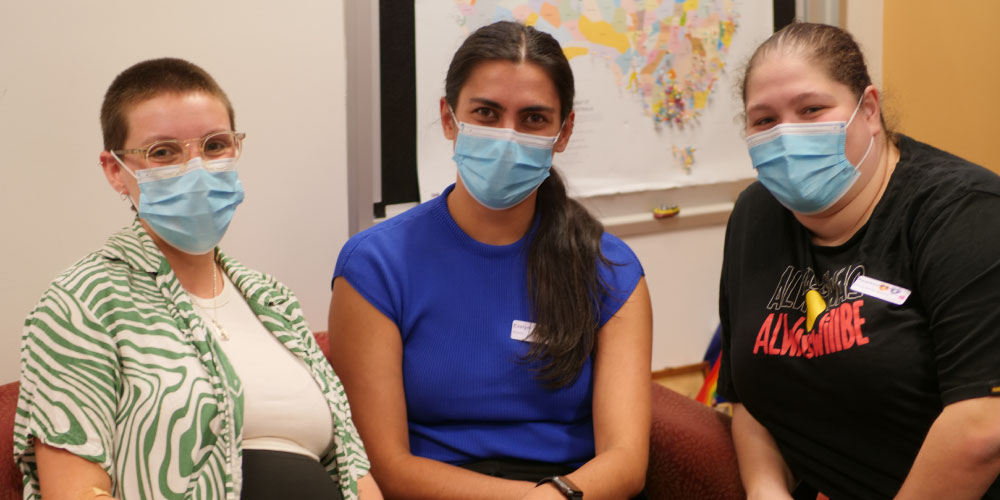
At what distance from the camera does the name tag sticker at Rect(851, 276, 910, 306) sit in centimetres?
151

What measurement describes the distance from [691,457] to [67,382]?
1.22m

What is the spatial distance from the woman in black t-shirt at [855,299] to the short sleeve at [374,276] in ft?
2.31

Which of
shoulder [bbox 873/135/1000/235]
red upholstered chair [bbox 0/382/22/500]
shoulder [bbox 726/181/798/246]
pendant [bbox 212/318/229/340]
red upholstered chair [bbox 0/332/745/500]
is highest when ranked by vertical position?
shoulder [bbox 873/135/1000/235]

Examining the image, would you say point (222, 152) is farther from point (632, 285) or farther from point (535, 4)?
point (535, 4)

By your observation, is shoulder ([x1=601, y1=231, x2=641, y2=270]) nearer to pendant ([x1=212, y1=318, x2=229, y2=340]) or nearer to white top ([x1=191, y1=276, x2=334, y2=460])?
white top ([x1=191, y1=276, x2=334, y2=460])

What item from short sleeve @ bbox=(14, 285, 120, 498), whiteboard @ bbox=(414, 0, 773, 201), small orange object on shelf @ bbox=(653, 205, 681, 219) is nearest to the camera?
short sleeve @ bbox=(14, 285, 120, 498)

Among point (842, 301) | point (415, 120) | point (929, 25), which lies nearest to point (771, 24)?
point (929, 25)

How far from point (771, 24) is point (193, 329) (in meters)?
2.27

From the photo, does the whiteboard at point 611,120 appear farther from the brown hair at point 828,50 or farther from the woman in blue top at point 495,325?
the brown hair at point 828,50

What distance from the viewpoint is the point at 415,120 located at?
2.33 metres

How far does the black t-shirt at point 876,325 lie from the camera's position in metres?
1.41

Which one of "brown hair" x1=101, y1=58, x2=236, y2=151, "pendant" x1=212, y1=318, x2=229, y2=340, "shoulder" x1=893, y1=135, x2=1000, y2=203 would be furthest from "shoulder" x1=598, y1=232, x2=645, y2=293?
"brown hair" x1=101, y1=58, x2=236, y2=151

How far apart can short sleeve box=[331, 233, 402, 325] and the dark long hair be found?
280 mm

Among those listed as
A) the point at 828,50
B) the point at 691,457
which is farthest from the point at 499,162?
the point at 691,457
